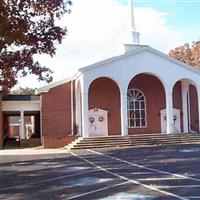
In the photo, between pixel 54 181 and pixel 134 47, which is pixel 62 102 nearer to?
pixel 134 47

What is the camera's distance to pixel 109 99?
125 feet

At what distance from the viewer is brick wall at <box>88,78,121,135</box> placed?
124 ft

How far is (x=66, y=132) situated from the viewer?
121 ft

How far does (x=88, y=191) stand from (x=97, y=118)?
25842mm

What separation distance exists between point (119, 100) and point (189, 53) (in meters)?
24.1

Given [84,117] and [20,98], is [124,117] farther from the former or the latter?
[20,98]

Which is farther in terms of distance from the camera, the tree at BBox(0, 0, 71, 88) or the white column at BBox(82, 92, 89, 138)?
the white column at BBox(82, 92, 89, 138)

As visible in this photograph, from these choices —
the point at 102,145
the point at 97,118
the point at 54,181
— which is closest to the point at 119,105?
the point at 97,118

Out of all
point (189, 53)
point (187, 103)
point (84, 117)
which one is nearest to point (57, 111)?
point (84, 117)

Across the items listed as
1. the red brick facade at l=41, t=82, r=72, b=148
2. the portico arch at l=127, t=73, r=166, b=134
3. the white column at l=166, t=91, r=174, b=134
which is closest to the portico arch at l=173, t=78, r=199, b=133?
the portico arch at l=127, t=73, r=166, b=134

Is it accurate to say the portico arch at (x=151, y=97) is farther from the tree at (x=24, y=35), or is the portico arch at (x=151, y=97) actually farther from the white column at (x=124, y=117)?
the tree at (x=24, y=35)

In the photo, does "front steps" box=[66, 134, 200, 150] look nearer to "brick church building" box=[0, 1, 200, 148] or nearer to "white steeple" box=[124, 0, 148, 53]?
"brick church building" box=[0, 1, 200, 148]

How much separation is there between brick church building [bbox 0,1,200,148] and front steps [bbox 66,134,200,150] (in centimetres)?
113

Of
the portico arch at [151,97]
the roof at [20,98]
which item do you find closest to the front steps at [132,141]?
the portico arch at [151,97]
